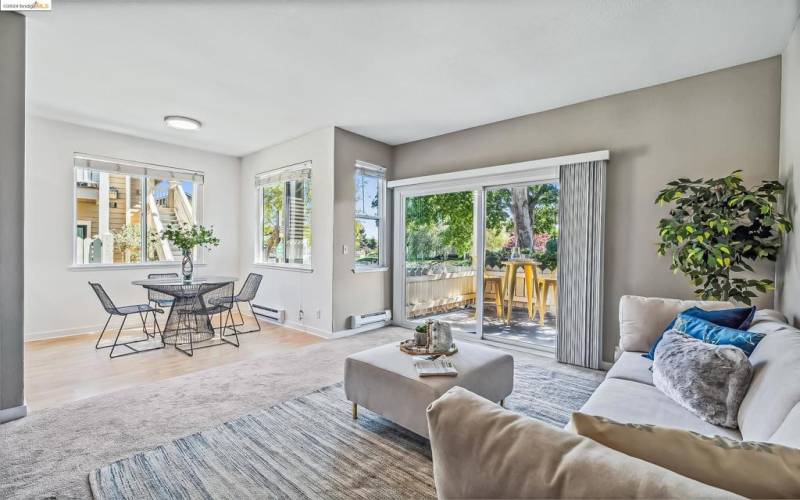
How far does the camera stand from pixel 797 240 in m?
2.35

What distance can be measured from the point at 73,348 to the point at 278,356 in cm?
238

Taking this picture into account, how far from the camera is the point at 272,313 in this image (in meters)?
5.50

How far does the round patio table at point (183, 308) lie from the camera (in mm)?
3941

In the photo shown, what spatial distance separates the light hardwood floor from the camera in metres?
3.01

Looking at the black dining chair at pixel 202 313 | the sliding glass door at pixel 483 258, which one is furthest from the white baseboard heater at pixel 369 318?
the black dining chair at pixel 202 313

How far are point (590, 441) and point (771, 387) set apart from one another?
1190mm

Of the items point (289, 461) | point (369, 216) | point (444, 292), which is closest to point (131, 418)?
point (289, 461)

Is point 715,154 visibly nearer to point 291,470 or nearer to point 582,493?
point 582,493

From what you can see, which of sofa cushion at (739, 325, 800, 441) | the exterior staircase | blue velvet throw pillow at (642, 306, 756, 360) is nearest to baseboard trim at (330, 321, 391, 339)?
the exterior staircase

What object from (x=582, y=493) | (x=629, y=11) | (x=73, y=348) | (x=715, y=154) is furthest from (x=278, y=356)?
(x=715, y=154)

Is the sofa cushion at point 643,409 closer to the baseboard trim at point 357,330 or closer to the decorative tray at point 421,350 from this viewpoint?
the decorative tray at point 421,350

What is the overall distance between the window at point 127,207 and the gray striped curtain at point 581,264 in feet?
16.5

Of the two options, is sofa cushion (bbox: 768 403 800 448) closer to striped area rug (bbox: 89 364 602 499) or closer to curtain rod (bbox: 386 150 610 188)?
striped area rug (bbox: 89 364 602 499)

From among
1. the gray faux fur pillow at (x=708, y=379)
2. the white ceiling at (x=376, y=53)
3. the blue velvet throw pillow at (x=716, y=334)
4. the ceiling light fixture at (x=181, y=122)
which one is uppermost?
the white ceiling at (x=376, y=53)
